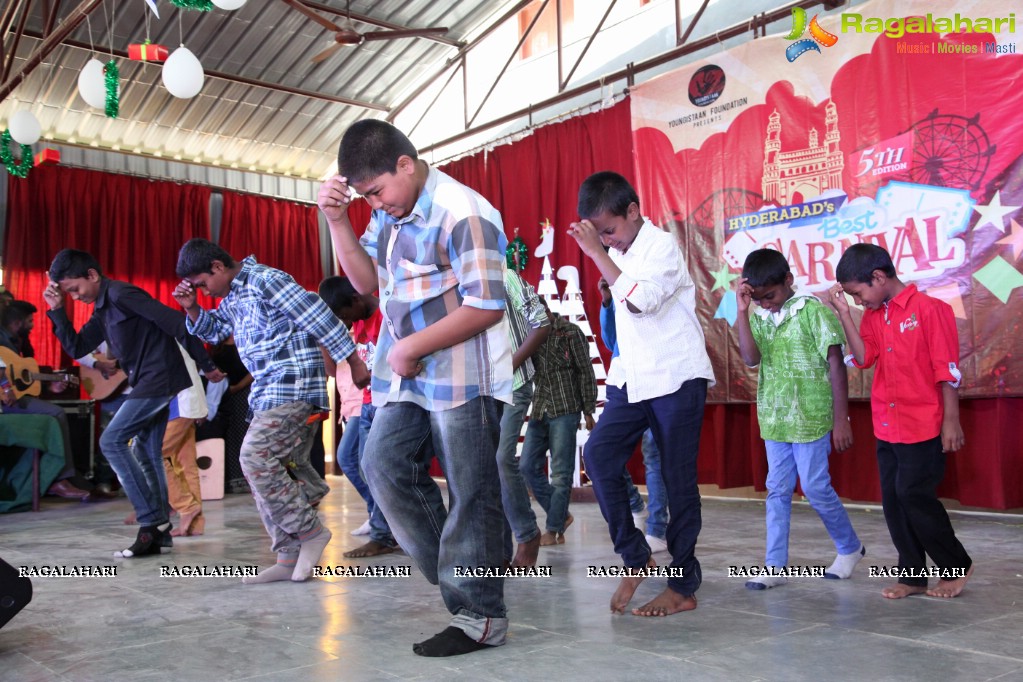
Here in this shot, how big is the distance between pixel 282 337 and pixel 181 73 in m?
2.64

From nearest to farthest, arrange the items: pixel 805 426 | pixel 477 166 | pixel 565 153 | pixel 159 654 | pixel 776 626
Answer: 1. pixel 159 654
2. pixel 776 626
3. pixel 805 426
4. pixel 565 153
5. pixel 477 166

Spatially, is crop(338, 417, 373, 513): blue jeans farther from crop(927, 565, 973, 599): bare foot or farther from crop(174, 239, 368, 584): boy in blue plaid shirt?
crop(927, 565, 973, 599): bare foot

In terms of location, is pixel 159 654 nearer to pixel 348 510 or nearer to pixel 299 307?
pixel 299 307

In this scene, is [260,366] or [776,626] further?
[260,366]

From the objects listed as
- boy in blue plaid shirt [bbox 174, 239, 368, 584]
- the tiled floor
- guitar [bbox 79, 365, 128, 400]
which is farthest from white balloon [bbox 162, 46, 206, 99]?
guitar [bbox 79, 365, 128, 400]

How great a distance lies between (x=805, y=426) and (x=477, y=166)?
20.0 feet

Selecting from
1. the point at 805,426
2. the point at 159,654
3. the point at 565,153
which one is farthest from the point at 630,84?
the point at 159,654

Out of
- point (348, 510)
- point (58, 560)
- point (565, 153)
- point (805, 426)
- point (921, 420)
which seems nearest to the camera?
point (921, 420)

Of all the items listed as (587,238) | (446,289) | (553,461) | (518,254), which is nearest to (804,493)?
(587,238)

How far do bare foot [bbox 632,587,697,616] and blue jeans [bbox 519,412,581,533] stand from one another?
170 centimetres

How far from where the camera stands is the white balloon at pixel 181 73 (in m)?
5.38

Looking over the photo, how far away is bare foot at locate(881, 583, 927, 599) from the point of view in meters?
3.03

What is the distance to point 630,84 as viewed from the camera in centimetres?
747

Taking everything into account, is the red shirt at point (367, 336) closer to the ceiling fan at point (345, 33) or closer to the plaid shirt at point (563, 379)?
the plaid shirt at point (563, 379)
